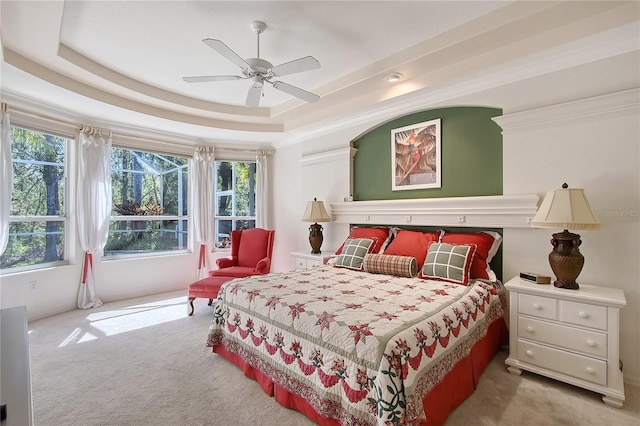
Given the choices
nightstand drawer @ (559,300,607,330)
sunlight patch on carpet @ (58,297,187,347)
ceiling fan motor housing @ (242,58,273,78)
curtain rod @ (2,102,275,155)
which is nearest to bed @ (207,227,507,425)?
nightstand drawer @ (559,300,607,330)

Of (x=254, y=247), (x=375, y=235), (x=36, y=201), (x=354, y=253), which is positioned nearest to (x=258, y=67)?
(x=354, y=253)

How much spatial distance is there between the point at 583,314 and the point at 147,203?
18.0 ft

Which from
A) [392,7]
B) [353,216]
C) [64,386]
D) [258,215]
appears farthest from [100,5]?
[258,215]

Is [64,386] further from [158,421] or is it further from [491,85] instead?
[491,85]

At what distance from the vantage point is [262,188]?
223 inches

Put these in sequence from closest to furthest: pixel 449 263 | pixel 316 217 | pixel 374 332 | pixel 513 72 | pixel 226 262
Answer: pixel 374 332, pixel 449 263, pixel 513 72, pixel 316 217, pixel 226 262

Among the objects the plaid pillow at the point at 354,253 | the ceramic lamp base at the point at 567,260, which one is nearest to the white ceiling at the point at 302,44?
the ceramic lamp base at the point at 567,260

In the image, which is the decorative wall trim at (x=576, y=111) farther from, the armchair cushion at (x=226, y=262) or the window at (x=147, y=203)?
the window at (x=147, y=203)

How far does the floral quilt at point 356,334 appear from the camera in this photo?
5.15ft

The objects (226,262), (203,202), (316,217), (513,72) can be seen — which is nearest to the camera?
(513,72)

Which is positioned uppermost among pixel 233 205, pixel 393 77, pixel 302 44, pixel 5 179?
pixel 302 44

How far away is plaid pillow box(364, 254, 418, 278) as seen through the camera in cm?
292

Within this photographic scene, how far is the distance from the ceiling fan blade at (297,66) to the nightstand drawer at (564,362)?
270cm

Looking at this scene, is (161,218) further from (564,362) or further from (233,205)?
(564,362)
